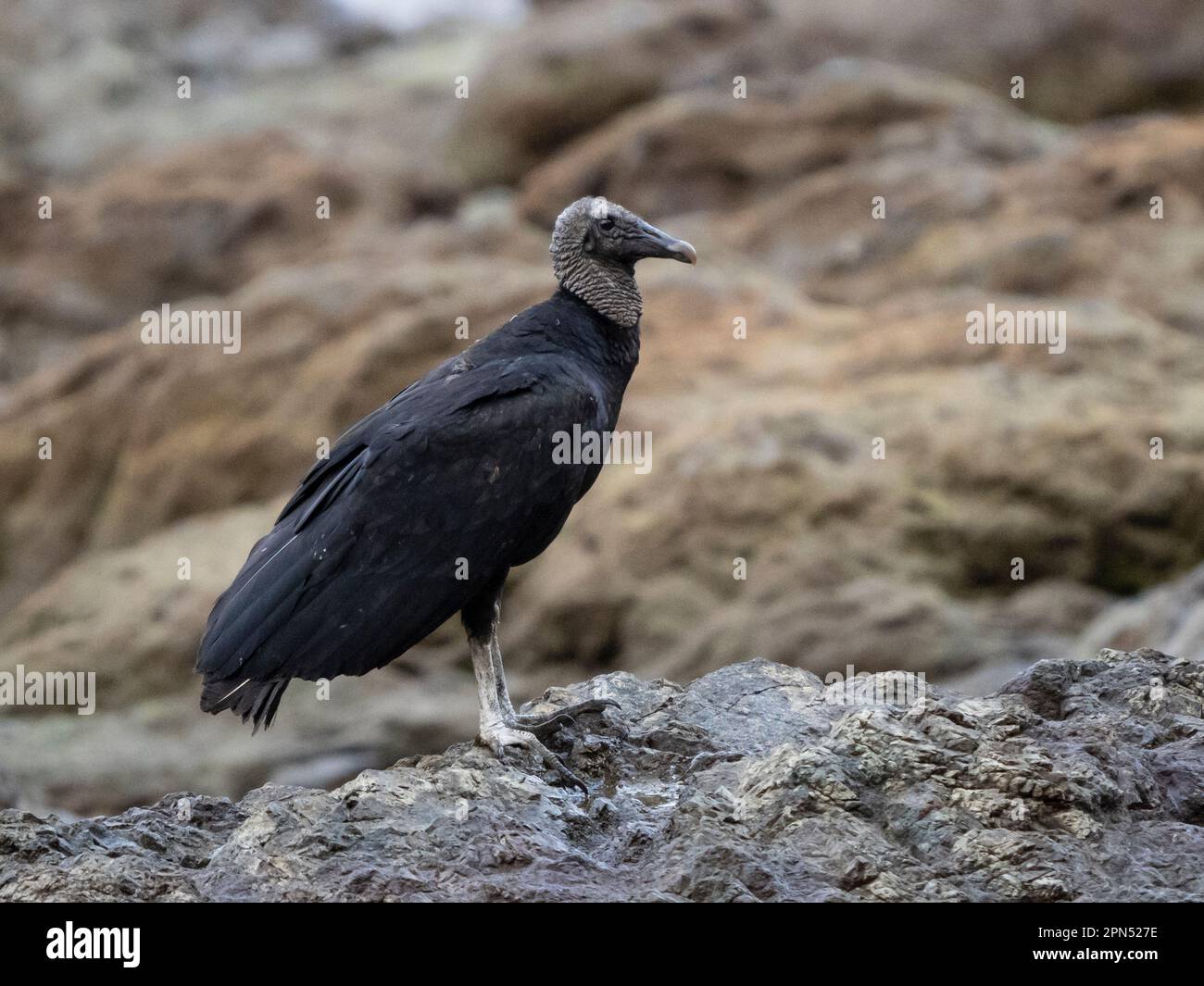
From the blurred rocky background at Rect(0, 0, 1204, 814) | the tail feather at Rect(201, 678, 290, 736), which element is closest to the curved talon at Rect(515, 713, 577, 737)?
the tail feather at Rect(201, 678, 290, 736)

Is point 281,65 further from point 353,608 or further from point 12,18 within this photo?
point 353,608

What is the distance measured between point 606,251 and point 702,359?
7726 mm

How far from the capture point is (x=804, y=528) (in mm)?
11906

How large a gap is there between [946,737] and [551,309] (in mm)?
2310

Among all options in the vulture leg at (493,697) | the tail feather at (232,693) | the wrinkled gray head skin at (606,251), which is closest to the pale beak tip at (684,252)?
the wrinkled gray head skin at (606,251)

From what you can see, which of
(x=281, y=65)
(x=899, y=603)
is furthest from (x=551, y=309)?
(x=281, y=65)

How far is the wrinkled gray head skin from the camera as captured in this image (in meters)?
6.36

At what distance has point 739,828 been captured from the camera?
4617mm

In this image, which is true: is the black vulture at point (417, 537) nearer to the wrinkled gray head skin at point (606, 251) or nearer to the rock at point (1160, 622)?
the wrinkled gray head skin at point (606, 251)

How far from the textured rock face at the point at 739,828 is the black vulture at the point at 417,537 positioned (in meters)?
0.41

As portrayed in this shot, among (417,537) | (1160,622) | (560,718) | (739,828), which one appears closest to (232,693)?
(417,537)

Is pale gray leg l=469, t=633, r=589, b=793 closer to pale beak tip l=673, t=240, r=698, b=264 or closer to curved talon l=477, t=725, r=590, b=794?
curved talon l=477, t=725, r=590, b=794

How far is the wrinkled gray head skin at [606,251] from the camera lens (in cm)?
636

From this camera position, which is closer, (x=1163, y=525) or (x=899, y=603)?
(x=899, y=603)
